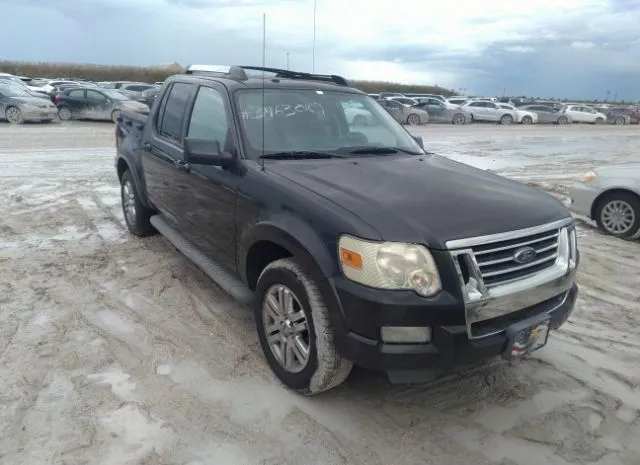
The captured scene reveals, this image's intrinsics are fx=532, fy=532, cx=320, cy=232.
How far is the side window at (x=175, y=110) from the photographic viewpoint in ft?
15.8

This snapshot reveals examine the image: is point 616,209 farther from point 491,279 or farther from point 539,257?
point 491,279

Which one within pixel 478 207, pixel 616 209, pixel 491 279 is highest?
pixel 478 207

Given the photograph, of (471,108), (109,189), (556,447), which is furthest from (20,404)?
(471,108)

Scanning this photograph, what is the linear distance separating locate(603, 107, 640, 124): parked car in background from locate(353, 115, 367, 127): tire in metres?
43.3

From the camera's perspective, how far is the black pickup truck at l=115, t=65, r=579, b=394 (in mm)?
2695

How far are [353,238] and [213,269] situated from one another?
176cm

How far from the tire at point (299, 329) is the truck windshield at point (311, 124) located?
0.98 meters

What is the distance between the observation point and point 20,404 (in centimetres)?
311

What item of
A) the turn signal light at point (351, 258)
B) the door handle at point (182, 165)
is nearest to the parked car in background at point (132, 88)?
the door handle at point (182, 165)

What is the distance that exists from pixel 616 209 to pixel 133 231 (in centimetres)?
610

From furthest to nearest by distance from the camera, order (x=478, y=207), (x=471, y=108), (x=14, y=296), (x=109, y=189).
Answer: (x=471, y=108) → (x=109, y=189) → (x=14, y=296) → (x=478, y=207)

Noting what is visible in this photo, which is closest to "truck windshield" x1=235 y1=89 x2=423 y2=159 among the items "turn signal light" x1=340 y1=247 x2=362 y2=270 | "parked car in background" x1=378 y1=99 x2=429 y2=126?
"turn signal light" x1=340 y1=247 x2=362 y2=270

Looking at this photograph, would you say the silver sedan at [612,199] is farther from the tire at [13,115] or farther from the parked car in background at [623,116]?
the parked car in background at [623,116]

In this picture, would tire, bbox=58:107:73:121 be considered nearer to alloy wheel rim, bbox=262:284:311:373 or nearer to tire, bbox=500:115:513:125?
alloy wheel rim, bbox=262:284:311:373
